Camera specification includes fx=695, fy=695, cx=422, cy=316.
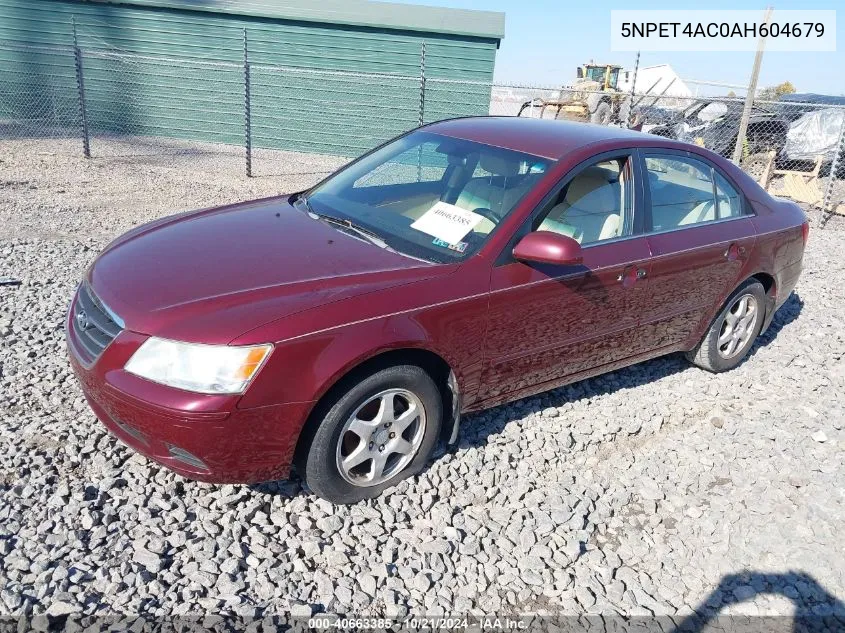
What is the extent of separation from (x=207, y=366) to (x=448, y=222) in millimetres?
1440

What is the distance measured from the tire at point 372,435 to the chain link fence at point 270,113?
435 inches

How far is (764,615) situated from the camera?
2.81 meters

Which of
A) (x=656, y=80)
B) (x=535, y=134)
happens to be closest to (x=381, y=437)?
(x=535, y=134)

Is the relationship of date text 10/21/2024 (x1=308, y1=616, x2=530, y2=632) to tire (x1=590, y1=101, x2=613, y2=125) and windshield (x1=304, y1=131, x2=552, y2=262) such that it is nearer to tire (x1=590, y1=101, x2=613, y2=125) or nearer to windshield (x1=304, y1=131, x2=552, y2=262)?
windshield (x1=304, y1=131, x2=552, y2=262)

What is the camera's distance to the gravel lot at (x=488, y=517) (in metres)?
2.69

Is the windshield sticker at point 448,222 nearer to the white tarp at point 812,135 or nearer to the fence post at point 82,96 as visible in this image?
the fence post at point 82,96

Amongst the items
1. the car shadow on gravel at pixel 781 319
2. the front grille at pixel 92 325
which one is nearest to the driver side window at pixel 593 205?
the front grille at pixel 92 325

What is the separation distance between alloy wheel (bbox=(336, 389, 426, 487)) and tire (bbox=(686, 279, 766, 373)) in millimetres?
2468

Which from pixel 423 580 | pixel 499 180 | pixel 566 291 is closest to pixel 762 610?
pixel 423 580

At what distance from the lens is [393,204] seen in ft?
12.6


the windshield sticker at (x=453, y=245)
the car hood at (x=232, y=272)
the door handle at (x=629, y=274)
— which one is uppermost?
the windshield sticker at (x=453, y=245)

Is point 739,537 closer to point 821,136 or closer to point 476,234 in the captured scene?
point 476,234

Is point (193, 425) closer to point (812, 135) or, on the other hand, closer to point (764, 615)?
point (764, 615)

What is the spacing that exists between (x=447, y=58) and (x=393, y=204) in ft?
38.2
